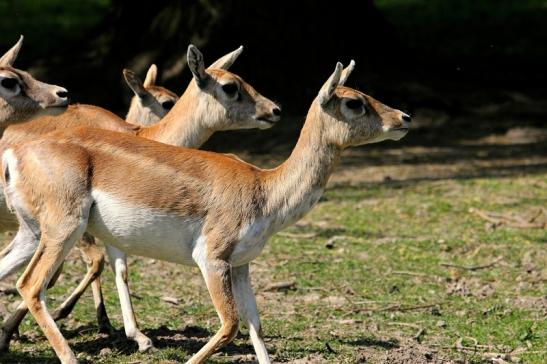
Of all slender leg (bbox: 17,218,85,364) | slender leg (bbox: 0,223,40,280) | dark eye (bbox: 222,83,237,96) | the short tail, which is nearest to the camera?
slender leg (bbox: 17,218,85,364)

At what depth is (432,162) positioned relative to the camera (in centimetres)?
1392

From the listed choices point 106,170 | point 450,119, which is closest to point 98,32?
point 450,119

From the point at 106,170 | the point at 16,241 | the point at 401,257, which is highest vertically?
the point at 106,170

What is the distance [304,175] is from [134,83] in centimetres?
323

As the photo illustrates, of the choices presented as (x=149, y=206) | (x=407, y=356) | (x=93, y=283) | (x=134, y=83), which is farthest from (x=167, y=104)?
(x=407, y=356)

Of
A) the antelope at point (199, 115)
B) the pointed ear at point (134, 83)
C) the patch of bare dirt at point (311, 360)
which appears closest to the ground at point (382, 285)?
the patch of bare dirt at point (311, 360)

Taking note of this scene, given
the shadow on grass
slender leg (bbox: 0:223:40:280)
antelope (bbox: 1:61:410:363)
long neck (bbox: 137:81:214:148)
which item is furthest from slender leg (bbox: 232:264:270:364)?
long neck (bbox: 137:81:214:148)

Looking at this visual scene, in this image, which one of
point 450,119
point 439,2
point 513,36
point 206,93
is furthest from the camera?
point 439,2

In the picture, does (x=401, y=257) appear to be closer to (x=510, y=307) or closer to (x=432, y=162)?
(x=510, y=307)

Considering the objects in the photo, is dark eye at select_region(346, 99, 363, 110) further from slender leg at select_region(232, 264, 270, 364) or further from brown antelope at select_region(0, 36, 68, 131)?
brown antelope at select_region(0, 36, 68, 131)

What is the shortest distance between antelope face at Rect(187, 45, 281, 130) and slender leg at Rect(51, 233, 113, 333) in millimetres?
1260

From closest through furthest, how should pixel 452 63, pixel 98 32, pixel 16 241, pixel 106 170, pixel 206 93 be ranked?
1. pixel 106 170
2. pixel 16 241
3. pixel 206 93
4. pixel 98 32
5. pixel 452 63

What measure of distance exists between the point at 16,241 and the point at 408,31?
1632 cm

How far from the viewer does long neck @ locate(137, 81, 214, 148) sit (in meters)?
8.22
